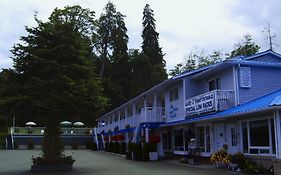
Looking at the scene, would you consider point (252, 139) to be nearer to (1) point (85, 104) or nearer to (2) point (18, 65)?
(1) point (85, 104)

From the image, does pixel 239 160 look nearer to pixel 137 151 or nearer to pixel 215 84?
pixel 215 84

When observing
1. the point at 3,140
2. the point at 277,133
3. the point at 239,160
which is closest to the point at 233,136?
the point at 239,160

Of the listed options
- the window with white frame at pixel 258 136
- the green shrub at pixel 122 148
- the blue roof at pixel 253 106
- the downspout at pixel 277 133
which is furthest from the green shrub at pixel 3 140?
the downspout at pixel 277 133

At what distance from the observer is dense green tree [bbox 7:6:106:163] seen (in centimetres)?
2231

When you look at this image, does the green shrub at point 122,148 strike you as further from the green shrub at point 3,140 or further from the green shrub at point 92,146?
the green shrub at point 3,140

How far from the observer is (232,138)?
23.5 meters

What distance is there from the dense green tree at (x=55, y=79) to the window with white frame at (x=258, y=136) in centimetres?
780

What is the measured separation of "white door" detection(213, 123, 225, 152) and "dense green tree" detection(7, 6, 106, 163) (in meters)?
6.81

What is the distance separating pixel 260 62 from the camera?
24.7 metres

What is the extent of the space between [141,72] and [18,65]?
169 feet

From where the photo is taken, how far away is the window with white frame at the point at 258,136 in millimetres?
19266

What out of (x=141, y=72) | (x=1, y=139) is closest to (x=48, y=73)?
(x=1, y=139)

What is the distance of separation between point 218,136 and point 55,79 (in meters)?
9.85

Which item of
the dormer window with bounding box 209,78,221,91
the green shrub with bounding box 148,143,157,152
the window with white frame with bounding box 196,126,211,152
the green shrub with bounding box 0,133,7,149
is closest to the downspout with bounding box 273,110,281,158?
the dormer window with bounding box 209,78,221,91
